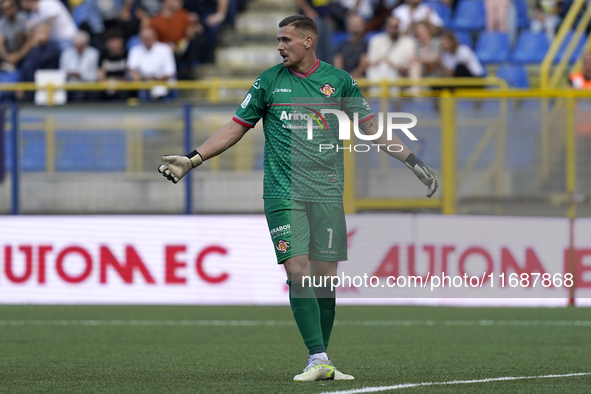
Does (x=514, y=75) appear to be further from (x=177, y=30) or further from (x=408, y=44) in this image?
(x=177, y=30)

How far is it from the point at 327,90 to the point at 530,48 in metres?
12.1

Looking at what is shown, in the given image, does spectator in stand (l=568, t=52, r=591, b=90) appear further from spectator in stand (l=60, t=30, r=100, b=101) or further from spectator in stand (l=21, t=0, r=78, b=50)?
spectator in stand (l=21, t=0, r=78, b=50)

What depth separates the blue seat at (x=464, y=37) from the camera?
17.3 metres

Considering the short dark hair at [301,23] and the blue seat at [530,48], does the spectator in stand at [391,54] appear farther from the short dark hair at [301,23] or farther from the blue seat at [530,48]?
the short dark hair at [301,23]

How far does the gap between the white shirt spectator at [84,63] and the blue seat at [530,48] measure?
21.6 feet

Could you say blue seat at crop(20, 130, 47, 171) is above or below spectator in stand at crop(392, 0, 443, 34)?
below

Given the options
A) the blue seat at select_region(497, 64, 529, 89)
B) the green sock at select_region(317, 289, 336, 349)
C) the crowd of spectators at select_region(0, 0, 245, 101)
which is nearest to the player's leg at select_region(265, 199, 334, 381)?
the green sock at select_region(317, 289, 336, 349)

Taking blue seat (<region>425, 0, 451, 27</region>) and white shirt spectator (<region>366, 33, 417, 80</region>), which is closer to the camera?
white shirt spectator (<region>366, 33, 417, 80</region>)

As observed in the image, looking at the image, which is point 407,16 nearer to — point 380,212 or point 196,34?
point 196,34

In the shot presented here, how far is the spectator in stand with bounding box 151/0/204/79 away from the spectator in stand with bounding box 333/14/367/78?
2459 millimetres

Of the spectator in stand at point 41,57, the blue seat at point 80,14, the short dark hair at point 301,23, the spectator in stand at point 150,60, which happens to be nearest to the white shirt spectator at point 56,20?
the blue seat at point 80,14

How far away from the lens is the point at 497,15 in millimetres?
17641

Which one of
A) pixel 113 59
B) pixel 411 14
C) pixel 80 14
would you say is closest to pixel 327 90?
pixel 113 59

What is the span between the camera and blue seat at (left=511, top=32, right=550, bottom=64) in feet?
56.5
